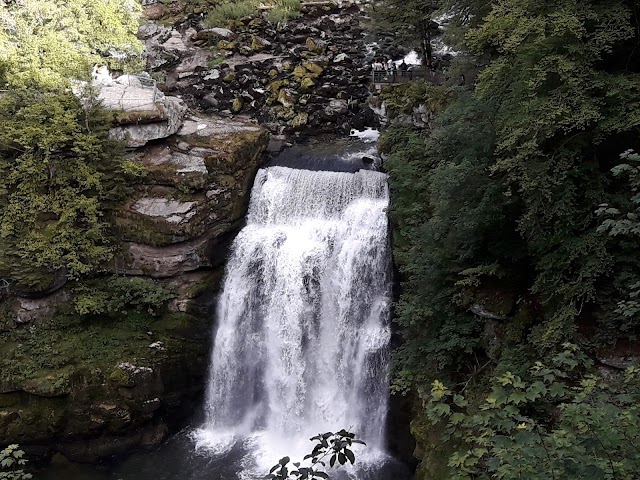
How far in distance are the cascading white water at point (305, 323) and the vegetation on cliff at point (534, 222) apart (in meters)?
2.84

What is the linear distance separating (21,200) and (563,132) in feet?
49.5

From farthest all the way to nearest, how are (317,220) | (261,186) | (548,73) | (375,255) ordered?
1. (261,186)
2. (317,220)
3. (375,255)
4. (548,73)

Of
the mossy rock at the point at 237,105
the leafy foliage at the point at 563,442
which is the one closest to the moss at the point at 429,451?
the leafy foliage at the point at 563,442

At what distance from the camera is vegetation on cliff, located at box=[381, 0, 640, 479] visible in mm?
8141

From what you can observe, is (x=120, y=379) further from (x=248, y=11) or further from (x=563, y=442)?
(x=248, y=11)

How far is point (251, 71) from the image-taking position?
80.3 ft

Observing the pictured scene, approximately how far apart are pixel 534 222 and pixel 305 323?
8106 mm

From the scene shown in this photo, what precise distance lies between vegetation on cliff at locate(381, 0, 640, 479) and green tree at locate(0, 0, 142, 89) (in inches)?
481

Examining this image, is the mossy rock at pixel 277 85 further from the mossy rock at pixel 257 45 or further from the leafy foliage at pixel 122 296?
the leafy foliage at pixel 122 296

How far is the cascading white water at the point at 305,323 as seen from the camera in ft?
47.9

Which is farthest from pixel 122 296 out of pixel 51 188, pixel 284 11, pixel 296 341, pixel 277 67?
pixel 284 11

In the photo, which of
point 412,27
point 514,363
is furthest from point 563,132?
point 412,27

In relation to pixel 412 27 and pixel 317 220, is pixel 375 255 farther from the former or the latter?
pixel 412 27

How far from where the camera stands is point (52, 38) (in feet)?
52.4
